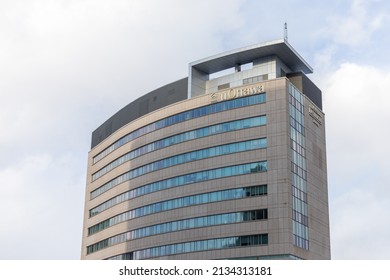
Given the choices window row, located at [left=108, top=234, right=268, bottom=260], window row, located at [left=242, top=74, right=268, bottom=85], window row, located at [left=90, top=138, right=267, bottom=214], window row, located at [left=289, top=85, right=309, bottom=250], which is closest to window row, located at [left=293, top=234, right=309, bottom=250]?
window row, located at [left=289, top=85, right=309, bottom=250]

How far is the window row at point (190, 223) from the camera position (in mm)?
97750

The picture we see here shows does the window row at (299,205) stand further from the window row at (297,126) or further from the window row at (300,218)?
the window row at (297,126)

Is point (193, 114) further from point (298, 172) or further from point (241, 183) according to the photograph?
point (298, 172)

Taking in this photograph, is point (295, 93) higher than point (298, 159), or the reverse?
point (295, 93)

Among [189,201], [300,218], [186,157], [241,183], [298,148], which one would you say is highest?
[186,157]

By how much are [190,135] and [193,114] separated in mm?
4070

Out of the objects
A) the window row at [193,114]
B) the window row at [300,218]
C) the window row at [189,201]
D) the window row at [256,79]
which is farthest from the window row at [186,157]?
the window row at [300,218]

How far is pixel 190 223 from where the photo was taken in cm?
10581

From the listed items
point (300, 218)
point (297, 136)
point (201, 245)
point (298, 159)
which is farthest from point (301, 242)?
point (297, 136)

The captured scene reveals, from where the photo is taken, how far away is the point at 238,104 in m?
104

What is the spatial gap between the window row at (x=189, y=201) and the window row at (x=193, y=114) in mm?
15179

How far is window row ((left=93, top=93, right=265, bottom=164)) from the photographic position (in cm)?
10281
